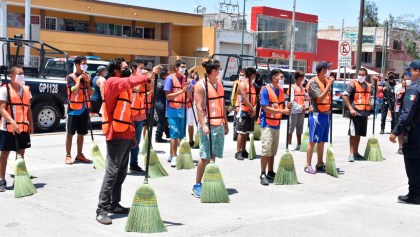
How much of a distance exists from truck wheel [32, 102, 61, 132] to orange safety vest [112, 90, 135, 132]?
337 inches

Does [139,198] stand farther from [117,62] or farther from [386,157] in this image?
[386,157]

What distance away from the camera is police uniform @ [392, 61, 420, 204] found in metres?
7.81

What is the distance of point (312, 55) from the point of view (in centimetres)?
5934

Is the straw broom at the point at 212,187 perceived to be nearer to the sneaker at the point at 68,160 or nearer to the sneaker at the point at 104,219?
the sneaker at the point at 104,219

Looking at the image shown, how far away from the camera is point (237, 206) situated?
7547 millimetres

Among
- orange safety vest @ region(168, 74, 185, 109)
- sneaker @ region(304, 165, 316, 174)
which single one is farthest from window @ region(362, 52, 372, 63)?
orange safety vest @ region(168, 74, 185, 109)

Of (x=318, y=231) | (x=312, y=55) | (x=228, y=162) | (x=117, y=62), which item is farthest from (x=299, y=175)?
(x=312, y=55)

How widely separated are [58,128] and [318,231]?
1126 cm

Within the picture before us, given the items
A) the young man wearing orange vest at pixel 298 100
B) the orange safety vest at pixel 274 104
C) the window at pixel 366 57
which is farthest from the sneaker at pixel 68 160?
the window at pixel 366 57

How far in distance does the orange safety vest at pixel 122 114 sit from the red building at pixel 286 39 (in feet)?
150

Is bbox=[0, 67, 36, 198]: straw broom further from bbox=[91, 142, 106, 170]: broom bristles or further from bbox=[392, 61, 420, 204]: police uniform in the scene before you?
bbox=[392, 61, 420, 204]: police uniform

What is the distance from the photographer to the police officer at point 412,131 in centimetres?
782

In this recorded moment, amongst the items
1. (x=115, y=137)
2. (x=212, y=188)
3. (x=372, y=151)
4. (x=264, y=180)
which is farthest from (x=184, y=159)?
(x=372, y=151)

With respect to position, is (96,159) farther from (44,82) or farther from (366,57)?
(366,57)
